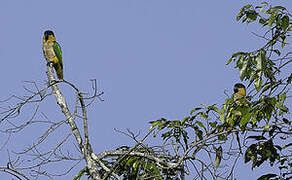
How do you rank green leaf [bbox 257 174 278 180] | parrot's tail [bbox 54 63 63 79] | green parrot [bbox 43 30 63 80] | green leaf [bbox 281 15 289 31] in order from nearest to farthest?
green leaf [bbox 281 15 289 31] < green leaf [bbox 257 174 278 180] < green parrot [bbox 43 30 63 80] < parrot's tail [bbox 54 63 63 79]

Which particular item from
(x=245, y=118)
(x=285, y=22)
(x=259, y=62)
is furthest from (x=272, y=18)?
(x=245, y=118)

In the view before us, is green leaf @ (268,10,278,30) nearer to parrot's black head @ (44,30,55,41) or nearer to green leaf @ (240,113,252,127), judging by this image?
green leaf @ (240,113,252,127)

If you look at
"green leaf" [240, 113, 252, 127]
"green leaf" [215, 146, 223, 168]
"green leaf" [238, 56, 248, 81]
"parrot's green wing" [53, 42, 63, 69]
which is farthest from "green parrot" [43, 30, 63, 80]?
"green leaf" [240, 113, 252, 127]

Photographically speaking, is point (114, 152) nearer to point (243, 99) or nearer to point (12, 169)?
point (12, 169)

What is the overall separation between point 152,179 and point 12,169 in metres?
1.11

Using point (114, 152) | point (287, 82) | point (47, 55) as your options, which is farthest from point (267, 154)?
point (47, 55)

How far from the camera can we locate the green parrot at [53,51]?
24.9 ft

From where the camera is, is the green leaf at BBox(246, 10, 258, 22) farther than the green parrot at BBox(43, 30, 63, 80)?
No

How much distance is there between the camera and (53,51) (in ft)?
24.9

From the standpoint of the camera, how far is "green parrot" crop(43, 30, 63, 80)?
758 cm

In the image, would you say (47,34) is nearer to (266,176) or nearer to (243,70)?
(243,70)

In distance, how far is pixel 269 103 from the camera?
319 centimetres

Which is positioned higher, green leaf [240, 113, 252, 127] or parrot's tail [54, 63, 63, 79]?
parrot's tail [54, 63, 63, 79]

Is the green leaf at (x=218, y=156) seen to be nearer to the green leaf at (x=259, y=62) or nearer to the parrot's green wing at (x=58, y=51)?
the green leaf at (x=259, y=62)
